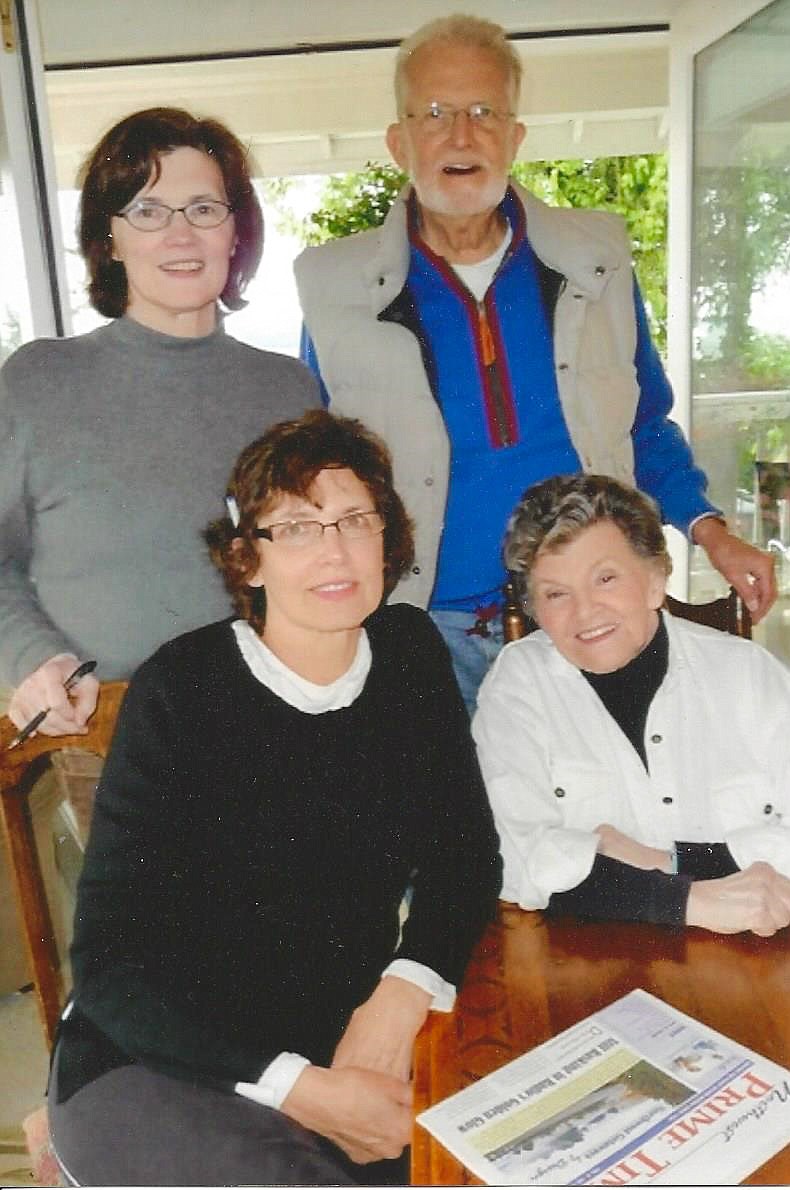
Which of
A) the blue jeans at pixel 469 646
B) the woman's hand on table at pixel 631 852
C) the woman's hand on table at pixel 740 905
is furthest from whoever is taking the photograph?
the blue jeans at pixel 469 646

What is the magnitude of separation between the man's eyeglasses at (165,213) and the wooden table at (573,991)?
2.92 feet

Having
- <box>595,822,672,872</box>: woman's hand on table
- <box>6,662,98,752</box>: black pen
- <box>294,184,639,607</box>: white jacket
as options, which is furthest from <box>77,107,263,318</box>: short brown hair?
<box>595,822,672,872</box>: woman's hand on table

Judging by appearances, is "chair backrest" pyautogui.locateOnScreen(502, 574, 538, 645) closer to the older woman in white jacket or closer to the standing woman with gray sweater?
the older woman in white jacket

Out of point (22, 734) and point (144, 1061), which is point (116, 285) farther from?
point (144, 1061)

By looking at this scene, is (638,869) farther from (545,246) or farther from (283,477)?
(545,246)

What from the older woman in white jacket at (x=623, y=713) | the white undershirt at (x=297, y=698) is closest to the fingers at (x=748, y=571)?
the older woman in white jacket at (x=623, y=713)

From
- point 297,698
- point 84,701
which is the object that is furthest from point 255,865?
point 84,701

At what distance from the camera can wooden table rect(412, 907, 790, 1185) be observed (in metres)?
0.77

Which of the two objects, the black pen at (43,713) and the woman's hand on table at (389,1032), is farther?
the black pen at (43,713)

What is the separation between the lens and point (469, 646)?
55.1 inches

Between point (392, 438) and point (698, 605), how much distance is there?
1.61 feet

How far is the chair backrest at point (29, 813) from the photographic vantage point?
1.11 m

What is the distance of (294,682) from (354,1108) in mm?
432

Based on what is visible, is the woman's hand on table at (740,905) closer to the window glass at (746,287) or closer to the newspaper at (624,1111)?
the newspaper at (624,1111)
